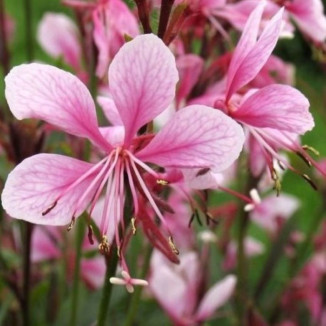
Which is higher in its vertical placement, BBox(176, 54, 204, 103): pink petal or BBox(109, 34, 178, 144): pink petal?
BBox(109, 34, 178, 144): pink petal

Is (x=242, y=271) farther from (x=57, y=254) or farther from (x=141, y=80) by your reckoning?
(x=141, y=80)

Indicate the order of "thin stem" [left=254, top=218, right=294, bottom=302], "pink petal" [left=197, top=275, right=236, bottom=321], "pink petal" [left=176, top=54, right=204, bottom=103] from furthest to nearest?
1. "thin stem" [left=254, top=218, right=294, bottom=302]
2. "pink petal" [left=197, top=275, right=236, bottom=321]
3. "pink petal" [left=176, top=54, right=204, bottom=103]

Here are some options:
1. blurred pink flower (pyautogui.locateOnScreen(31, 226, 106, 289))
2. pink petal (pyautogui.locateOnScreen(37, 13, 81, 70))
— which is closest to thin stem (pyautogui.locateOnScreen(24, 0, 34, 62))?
pink petal (pyautogui.locateOnScreen(37, 13, 81, 70))

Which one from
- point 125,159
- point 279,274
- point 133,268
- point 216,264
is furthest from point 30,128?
point 279,274

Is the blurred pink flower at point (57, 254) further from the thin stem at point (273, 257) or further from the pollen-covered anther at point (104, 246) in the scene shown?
the pollen-covered anther at point (104, 246)

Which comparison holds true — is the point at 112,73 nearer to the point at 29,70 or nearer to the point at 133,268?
the point at 29,70

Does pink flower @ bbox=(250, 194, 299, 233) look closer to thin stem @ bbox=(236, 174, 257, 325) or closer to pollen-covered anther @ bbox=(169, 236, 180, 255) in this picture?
A: thin stem @ bbox=(236, 174, 257, 325)

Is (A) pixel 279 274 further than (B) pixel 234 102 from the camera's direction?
Yes
